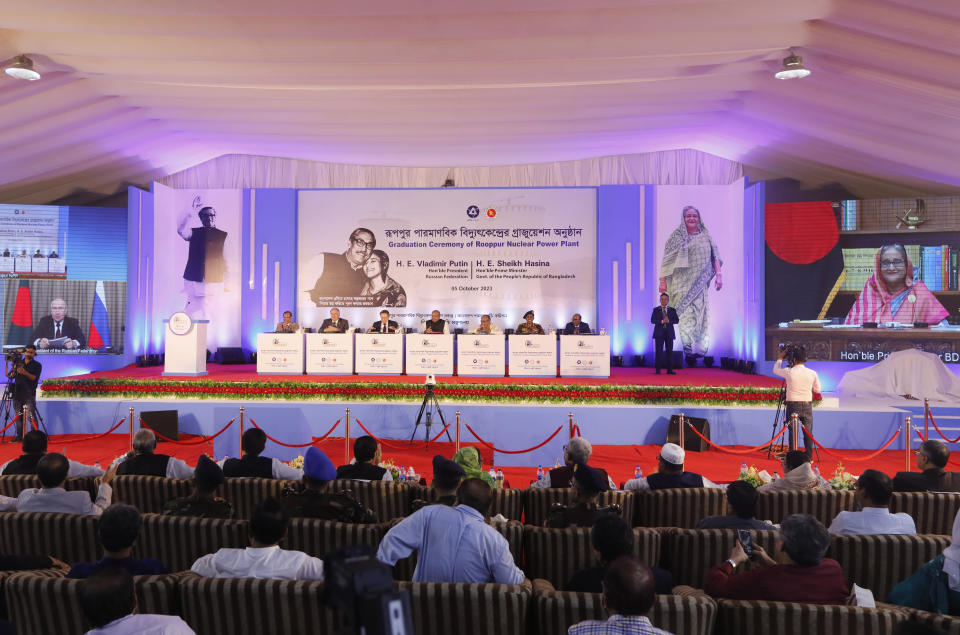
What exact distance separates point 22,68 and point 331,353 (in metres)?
5.09

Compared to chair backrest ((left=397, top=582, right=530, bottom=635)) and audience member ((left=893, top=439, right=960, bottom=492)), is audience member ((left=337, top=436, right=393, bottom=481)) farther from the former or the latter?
audience member ((left=893, top=439, right=960, bottom=492))

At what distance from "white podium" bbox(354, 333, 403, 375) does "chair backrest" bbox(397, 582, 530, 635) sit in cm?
787

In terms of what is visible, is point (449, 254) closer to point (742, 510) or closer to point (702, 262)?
point (702, 262)

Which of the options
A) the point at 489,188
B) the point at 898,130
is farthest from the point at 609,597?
the point at 489,188

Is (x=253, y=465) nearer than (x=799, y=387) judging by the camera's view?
Yes

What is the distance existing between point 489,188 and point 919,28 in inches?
323

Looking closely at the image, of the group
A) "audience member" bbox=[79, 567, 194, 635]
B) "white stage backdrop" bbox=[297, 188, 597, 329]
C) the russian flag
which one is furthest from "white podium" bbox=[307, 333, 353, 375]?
"audience member" bbox=[79, 567, 194, 635]

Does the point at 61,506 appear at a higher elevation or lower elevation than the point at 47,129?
lower

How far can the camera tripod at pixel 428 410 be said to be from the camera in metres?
7.65

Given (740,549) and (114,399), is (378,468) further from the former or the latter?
→ (114,399)

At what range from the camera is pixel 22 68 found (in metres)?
7.14

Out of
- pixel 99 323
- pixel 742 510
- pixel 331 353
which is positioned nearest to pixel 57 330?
pixel 99 323

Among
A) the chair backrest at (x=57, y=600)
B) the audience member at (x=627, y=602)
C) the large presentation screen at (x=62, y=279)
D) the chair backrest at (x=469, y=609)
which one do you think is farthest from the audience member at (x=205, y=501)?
the large presentation screen at (x=62, y=279)

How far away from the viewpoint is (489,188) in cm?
1312
